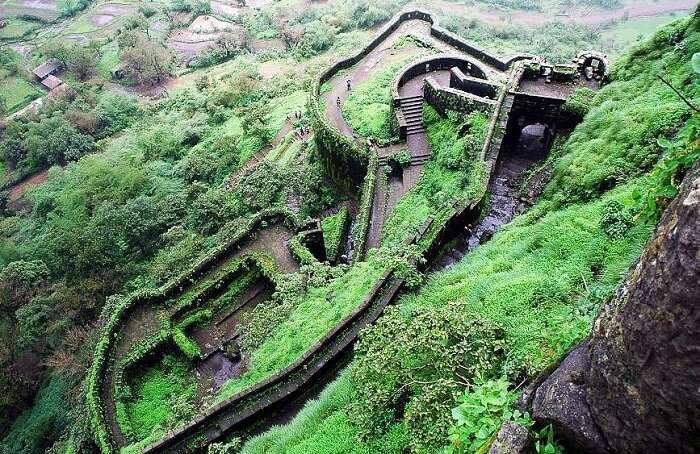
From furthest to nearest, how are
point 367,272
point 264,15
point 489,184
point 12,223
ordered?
point 264,15 < point 12,223 < point 489,184 < point 367,272

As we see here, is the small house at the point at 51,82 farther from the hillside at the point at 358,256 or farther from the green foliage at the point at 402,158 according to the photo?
the green foliage at the point at 402,158

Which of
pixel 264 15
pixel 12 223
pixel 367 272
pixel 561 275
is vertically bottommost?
pixel 12 223

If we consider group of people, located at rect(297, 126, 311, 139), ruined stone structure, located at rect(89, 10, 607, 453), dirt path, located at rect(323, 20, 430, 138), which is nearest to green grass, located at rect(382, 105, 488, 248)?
ruined stone structure, located at rect(89, 10, 607, 453)

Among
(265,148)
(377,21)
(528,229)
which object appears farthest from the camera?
(377,21)

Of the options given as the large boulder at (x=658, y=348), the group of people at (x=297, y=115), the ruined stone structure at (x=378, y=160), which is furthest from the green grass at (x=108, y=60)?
the large boulder at (x=658, y=348)

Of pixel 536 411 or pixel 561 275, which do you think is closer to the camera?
pixel 536 411

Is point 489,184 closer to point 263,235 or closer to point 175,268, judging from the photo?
point 263,235

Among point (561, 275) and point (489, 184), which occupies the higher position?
point (561, 275)

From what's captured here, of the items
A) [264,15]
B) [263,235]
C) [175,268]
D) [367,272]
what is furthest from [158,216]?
[264,15]
